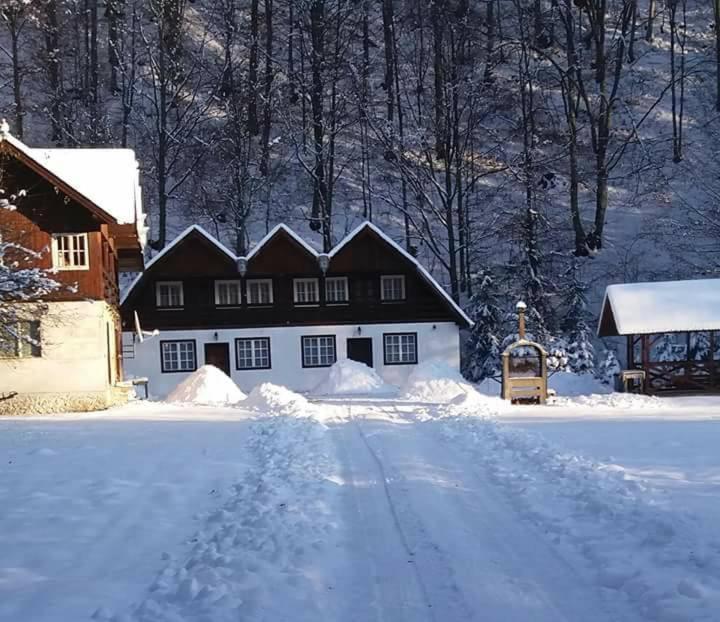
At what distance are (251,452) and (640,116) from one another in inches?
1704

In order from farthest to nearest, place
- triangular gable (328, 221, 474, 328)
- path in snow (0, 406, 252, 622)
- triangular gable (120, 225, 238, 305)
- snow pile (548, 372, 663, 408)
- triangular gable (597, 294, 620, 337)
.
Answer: triangular gable (328, 221, 474, 328) < triangular gable (120, 225, 238, 305) < triangular gable (597, 294, 620, 337) < snow pile (548, 372, 663, 408) < path in snow (0, 406, 252, 622)

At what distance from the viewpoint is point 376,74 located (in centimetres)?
4862

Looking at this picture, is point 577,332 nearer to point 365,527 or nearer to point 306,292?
point 306,292

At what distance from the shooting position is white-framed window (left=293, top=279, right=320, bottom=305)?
96.5 ft

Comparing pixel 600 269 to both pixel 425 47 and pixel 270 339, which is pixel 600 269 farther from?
pixel 425 47

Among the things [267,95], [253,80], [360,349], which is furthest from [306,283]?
[253,80]

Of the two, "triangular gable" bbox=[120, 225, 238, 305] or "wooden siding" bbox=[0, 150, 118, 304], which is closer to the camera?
"wooden siding" bbox=[0, 150, 118, 304]

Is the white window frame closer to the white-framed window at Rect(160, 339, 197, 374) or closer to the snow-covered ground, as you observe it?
the white-framed window at Rect(160, 339, 197, 374)

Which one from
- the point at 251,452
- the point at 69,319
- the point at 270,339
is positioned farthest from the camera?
the point at 270,339

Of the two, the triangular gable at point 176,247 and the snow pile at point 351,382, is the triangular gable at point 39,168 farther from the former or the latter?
the snow pile at point 351,382

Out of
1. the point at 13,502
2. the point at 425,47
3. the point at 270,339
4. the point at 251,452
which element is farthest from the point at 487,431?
the point at 425,47

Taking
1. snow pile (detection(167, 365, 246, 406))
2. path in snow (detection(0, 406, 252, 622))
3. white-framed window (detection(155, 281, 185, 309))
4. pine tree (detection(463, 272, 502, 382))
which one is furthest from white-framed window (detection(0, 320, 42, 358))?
pine tree (detection(463, 272, 502, 382))

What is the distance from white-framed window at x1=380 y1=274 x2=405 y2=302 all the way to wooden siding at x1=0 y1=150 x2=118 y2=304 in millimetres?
12628

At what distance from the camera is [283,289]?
96.2ft
